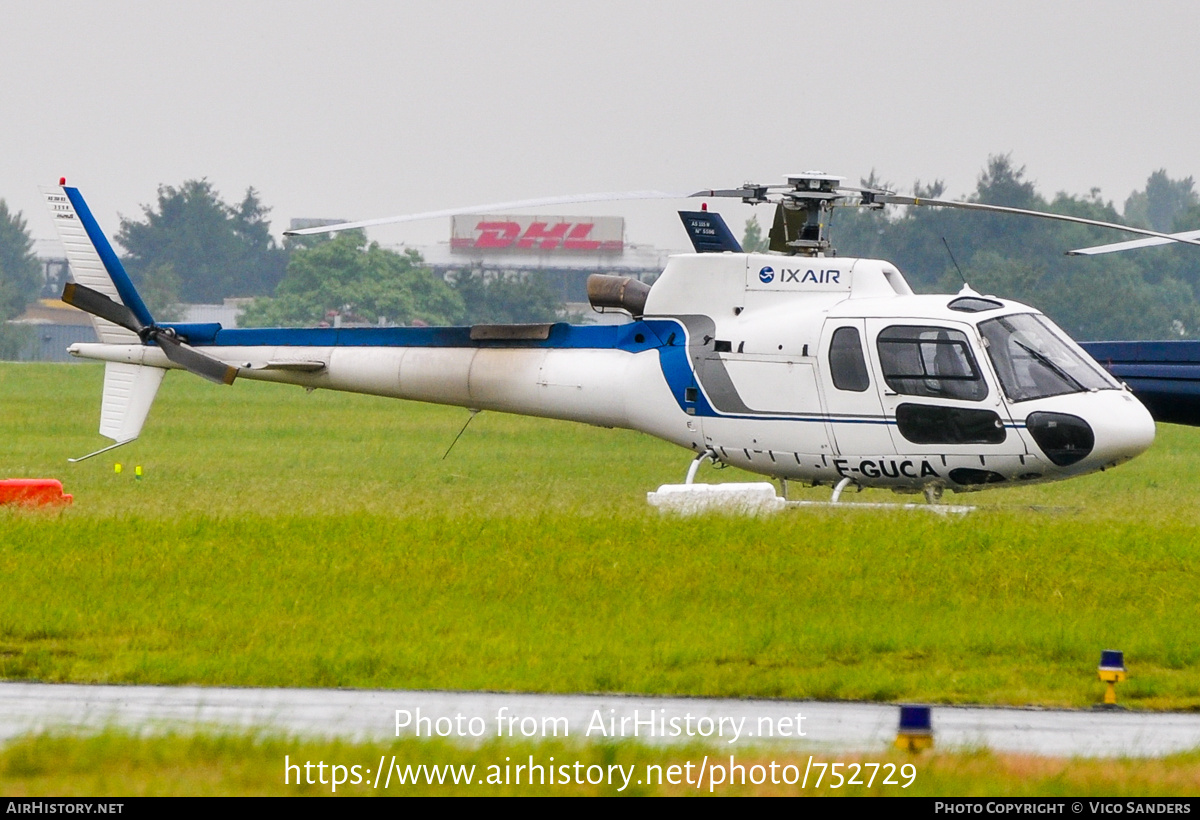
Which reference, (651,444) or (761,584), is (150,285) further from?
(761,584)

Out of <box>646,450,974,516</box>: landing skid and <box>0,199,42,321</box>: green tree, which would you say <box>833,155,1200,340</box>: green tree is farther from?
<box>0,199,42,321</box>: green tree

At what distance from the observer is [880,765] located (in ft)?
20.7

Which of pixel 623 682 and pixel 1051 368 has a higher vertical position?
pixel 1051 368

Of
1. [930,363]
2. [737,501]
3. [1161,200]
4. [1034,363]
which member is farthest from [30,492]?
[1161,200]

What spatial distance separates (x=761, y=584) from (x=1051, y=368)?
4.54 meters

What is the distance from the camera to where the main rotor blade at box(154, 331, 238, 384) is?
17.1 m

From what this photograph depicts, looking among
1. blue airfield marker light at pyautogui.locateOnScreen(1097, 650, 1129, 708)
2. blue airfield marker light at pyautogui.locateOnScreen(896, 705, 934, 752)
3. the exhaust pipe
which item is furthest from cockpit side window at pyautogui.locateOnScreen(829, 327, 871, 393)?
blue airfield marker light at pyautogui.locateOnScreen(896, 705, 934, 752)

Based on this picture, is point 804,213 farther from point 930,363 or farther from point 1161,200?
point 1161,200

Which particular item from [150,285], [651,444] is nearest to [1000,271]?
[651,444]

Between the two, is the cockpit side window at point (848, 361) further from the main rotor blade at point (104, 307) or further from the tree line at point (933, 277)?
the tree line at point (933, 277)

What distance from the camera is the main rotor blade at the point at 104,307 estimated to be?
17453mm

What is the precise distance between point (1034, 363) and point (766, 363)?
2396 mm

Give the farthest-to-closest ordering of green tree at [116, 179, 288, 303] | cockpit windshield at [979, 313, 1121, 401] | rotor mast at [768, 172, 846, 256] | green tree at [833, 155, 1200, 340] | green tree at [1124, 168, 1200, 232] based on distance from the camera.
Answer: green tree at [1124, 168, 1200, 232]
green tree at [116, 179, 288, 303]
green tree at [833, 155, 1200, 340]
rotor mast at [768, 172, 846, 256]
cockpit windshield at [979, 313, 1121, 401]

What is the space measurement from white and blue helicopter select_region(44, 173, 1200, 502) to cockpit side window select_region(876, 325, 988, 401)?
0.5 inches
